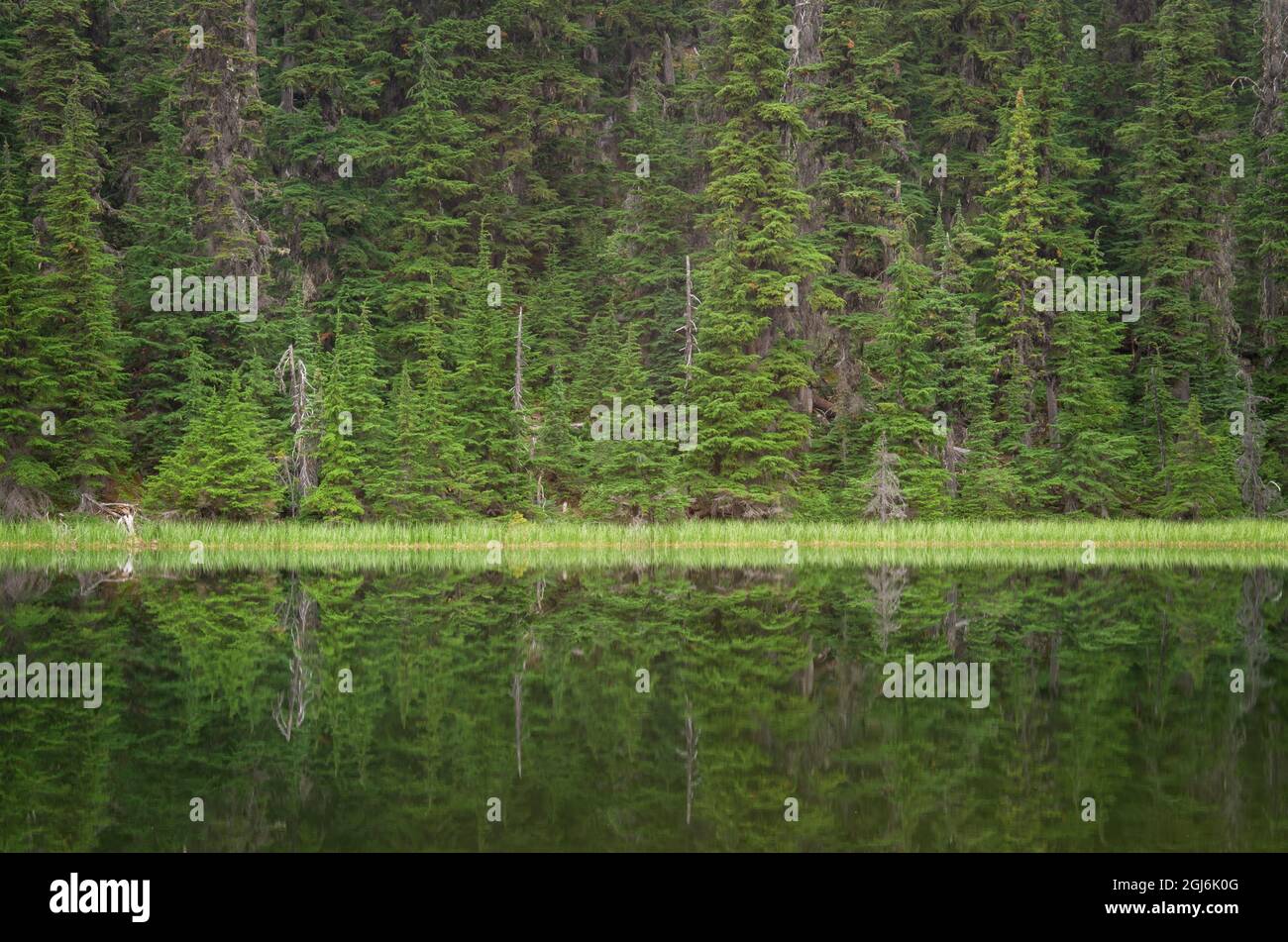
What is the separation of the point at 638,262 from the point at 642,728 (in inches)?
1284

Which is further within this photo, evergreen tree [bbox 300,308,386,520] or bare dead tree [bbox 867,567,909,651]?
evergreen tree [bbox 300,308,386,520]

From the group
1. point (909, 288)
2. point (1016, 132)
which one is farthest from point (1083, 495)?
point (1016, 132)

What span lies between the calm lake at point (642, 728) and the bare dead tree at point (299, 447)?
1545 cm

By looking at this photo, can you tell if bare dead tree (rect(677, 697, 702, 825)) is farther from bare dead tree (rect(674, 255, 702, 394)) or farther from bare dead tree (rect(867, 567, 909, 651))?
bare dead tree (rect(674, 255, 702, 394))

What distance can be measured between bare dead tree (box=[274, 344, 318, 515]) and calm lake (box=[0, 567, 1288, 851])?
15.4 metres

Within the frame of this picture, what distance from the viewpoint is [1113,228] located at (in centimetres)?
4444

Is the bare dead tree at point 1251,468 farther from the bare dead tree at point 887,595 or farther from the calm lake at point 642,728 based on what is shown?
the calm lake at point 642,728

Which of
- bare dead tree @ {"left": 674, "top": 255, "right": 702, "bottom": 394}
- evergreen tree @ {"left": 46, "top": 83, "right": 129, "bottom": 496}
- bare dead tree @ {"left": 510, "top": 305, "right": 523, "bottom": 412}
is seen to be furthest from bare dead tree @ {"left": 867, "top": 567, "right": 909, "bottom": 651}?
evergreen tree @ {"left": 46, "top": 83, "right": 129, "bottom": 496}

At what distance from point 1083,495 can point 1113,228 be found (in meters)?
14.4

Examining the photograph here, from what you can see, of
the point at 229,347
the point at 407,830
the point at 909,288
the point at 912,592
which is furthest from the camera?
the point at 229,347

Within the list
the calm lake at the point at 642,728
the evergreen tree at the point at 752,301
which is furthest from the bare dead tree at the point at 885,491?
the calm lake at the point at 642,728

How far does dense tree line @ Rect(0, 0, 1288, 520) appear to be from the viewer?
108 feet

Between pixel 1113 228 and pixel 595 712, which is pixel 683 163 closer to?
pixel 1113 228

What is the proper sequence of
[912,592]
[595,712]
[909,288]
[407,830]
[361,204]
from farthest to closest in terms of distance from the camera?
[361,204], [909,288], [912,592], [595,712], [407,830]
